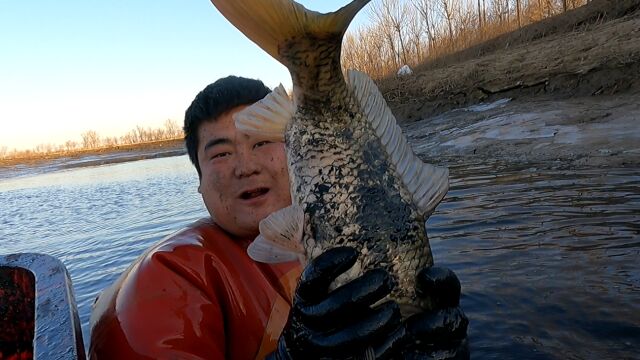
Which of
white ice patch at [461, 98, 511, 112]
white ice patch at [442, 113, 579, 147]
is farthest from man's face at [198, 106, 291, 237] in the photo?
white ice patch at [461, 98, 511, 112]

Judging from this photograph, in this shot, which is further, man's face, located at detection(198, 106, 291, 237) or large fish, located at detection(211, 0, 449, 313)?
man's face, located at detection(198, 106, 291, 237)

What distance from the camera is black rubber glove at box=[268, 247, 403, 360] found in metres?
1.64

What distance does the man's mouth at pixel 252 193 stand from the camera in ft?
9.14

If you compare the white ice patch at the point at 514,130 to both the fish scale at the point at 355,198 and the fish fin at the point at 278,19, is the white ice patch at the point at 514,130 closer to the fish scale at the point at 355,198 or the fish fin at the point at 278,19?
the fish scale at the point at 355,198

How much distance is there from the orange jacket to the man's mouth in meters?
0.24

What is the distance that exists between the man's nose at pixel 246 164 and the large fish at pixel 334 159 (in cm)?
67

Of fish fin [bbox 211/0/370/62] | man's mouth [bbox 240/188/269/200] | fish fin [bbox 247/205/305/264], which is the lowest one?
fish fin [bbox 247/205/305/264]

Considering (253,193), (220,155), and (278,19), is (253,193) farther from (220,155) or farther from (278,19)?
(278,19)

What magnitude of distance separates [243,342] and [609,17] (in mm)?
20879

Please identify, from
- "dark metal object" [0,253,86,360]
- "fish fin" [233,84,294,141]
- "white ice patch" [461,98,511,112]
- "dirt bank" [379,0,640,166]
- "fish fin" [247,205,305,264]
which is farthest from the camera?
"white ice patch" [461,98,511,112]

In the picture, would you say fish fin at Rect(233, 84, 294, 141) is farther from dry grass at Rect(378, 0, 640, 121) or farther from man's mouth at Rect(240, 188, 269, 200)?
dry grass at Rect(378, 0, 640, 121)

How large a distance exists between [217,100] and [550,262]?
11.0ft

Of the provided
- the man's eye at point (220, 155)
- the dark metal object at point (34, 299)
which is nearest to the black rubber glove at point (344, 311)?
the dark metal object at point (34, 299)

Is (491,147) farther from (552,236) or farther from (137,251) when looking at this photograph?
(137,251)
